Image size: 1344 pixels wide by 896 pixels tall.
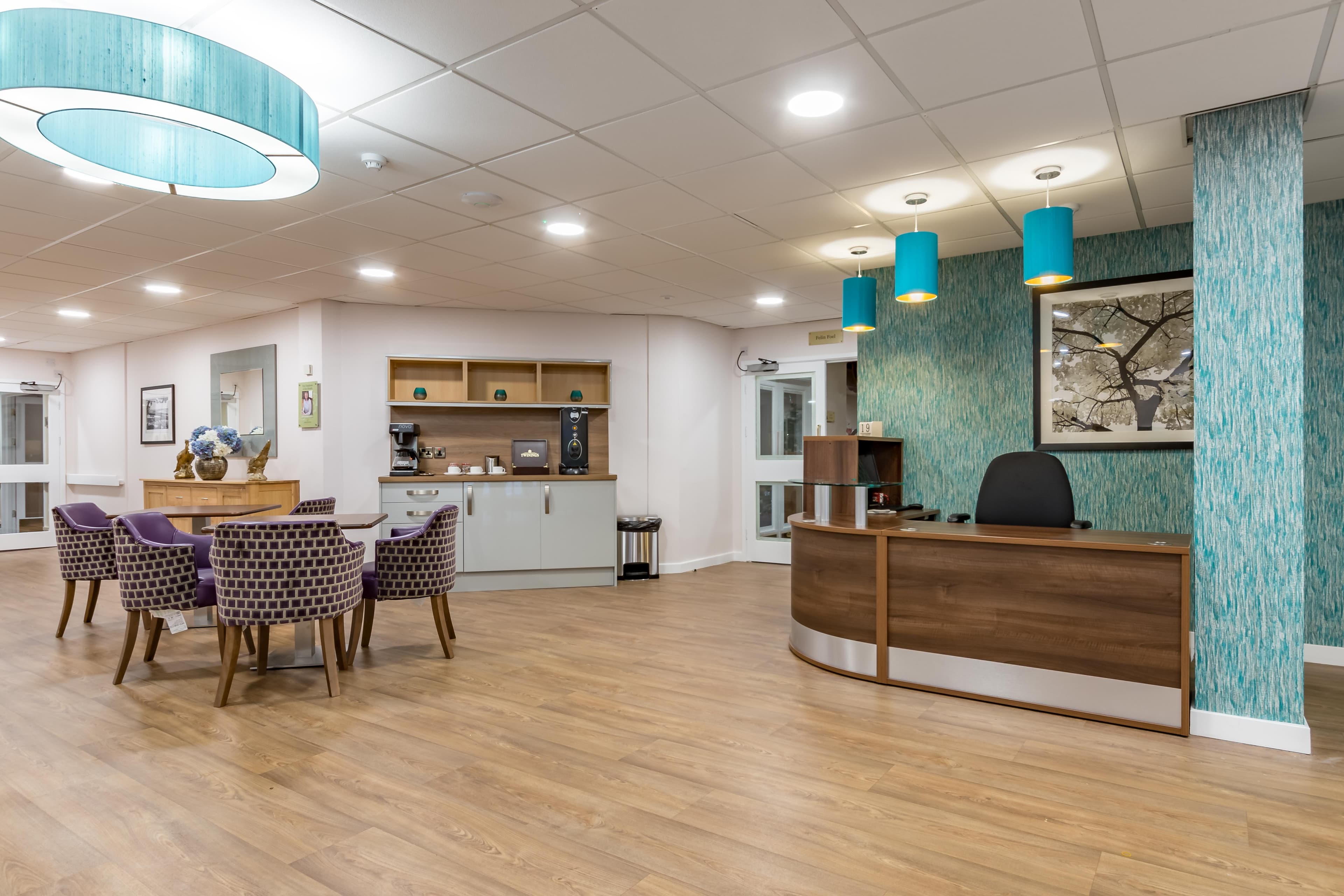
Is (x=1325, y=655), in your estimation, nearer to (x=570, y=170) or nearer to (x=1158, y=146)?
(x=1158, y=146)

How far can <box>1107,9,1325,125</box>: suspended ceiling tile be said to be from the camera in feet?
8.54

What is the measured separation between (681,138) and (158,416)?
8516 millimetres

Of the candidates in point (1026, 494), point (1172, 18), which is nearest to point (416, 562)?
point (1026, 494)

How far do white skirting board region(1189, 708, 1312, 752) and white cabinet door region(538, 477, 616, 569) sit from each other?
190 inches

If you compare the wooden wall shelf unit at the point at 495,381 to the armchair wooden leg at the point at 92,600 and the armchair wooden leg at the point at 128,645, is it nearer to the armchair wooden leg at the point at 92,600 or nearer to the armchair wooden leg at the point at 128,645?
the armchair wooden leg at the point at 92,600

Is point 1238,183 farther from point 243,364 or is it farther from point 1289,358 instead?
point 243,364

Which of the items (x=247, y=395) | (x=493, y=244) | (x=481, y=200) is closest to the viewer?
(x=481, y=200)

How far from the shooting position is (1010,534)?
11.9 feet

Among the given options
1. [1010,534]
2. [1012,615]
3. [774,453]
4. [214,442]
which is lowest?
[1012,615]

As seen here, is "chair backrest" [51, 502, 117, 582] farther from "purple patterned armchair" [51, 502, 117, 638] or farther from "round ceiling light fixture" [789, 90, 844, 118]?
"round ceiling light fixture" [789, 90, 844, 118]

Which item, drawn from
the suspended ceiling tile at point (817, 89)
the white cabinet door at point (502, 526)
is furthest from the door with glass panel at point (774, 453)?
the suspended ceiling tile at point (817, 89)

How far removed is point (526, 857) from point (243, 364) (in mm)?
7352

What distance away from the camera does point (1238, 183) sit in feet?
10.4

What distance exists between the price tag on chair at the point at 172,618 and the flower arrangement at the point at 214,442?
3.24 meters
